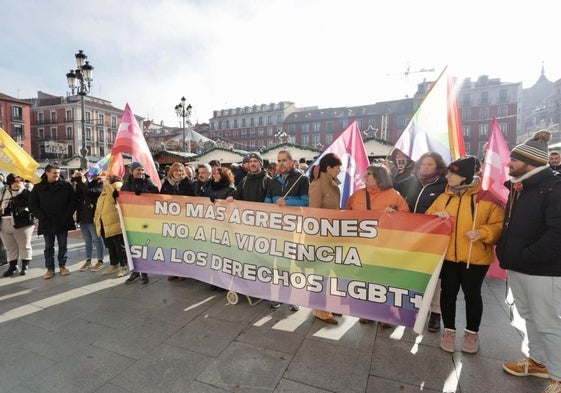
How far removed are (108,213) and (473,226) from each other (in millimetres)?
5229

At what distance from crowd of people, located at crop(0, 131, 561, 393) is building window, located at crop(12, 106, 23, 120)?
5581cm

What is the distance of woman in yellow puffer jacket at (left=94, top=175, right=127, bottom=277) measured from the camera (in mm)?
5281

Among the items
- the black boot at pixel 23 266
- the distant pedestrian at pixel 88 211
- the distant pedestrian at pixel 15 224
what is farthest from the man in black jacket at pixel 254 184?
the black boot at pixel 23 266

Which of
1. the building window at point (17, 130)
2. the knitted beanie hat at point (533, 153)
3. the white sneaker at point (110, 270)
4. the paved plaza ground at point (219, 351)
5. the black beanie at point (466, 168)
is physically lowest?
the paved plaza ground at point (219, 351)

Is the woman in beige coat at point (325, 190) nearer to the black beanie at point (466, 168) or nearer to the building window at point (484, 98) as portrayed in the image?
the black beanie at point (466, 168)

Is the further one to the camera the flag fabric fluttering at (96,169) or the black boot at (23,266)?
the flag fabric fluttering at (96,169)

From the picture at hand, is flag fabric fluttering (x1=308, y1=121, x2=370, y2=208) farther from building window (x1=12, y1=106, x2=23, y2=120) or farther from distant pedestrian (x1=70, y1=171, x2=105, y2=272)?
building window (x1=12, y1=106, x2=23, y2=120)

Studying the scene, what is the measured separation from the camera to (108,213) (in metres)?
5.28

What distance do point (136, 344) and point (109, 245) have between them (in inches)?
112

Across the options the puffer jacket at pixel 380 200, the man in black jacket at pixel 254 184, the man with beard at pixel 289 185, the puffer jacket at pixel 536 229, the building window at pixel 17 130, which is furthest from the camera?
the building window at pixel 17 130

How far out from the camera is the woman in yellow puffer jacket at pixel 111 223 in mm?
5281

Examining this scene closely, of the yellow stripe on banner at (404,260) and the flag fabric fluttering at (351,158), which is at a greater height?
the flag fabric fluttering at (351,158)

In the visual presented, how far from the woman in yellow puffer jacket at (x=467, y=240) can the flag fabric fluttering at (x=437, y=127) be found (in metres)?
2.12

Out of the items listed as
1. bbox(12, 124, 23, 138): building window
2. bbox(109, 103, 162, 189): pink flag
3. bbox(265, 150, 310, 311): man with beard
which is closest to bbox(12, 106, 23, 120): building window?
bbox(12, 124, 23, 138): building window
